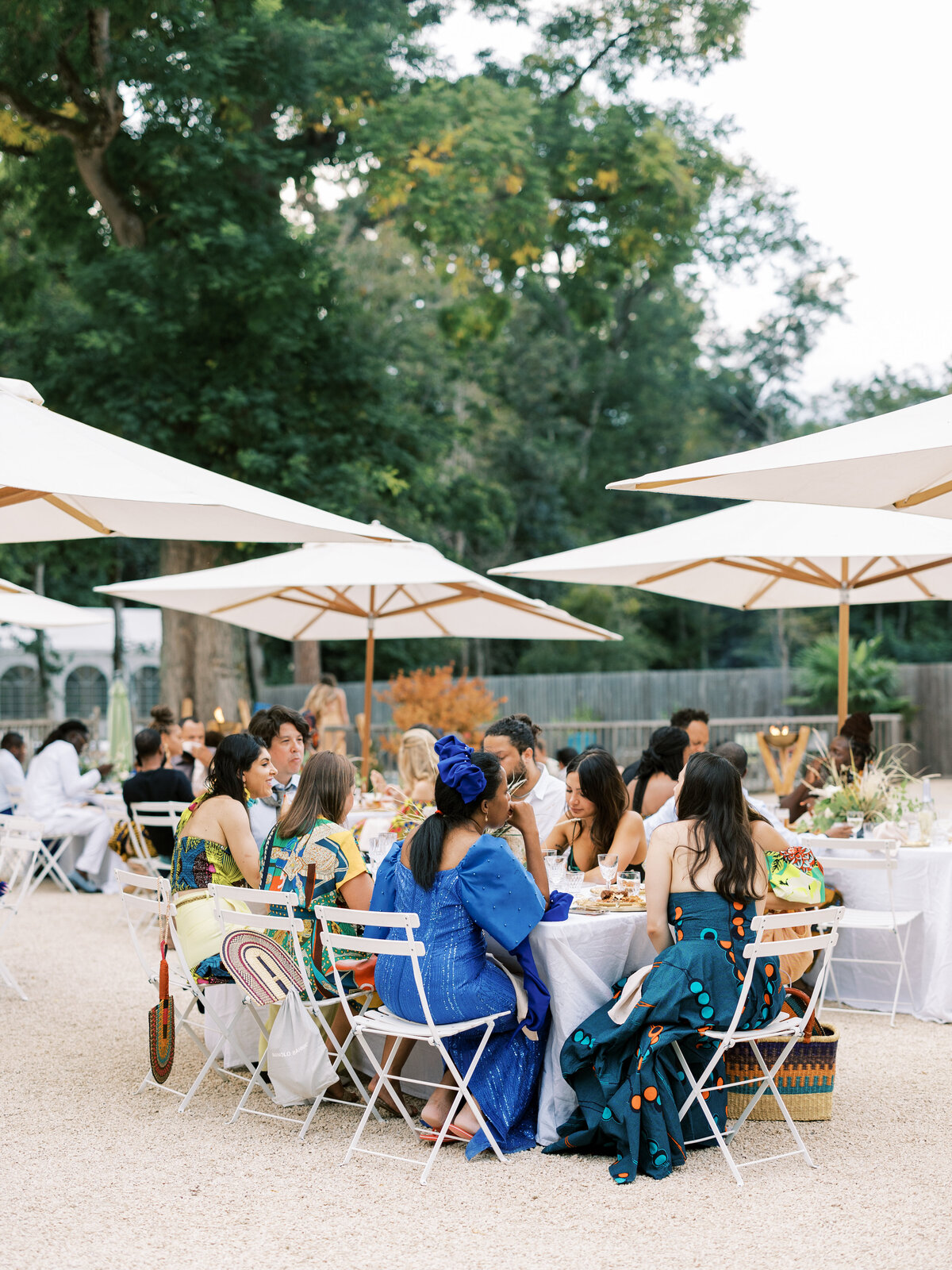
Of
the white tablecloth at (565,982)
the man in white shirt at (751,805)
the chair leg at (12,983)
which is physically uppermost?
the man in white shirt at (751,805)

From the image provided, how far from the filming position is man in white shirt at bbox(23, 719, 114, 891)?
9914mm

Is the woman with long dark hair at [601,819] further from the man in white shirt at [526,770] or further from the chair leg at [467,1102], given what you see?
the chair leg at [467,1102]

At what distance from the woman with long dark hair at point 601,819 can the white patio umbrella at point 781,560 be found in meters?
1.95

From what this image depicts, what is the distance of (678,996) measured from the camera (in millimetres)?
4141

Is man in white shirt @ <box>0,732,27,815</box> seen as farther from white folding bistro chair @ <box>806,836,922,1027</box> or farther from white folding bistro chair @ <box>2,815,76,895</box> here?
white folding bistro chair @ <box>806,836,922,1027</box>

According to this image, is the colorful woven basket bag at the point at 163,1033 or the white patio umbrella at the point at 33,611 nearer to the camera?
the colorful woven basket bag at the point at 163,1033

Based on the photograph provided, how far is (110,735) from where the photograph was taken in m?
12.2

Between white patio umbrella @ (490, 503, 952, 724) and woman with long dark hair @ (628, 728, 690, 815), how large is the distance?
1.12m

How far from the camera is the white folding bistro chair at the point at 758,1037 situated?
13.2 ft

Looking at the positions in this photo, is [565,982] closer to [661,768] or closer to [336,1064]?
[336,1064]

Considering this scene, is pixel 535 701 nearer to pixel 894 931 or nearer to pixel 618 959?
pixel 894 931

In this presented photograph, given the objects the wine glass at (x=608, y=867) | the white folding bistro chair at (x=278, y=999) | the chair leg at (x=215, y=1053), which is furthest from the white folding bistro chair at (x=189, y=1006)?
the wine glass at (x=608, y=867)

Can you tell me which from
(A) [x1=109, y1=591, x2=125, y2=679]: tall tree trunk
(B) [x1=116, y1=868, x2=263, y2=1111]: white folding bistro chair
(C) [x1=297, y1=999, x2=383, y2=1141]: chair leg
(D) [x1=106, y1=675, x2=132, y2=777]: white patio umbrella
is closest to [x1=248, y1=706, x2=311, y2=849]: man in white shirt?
(B) [x1=116, y1=868, x2=263, y2=1111]: white folding bistro chair

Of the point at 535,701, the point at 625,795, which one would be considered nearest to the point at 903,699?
the point at 535,701
